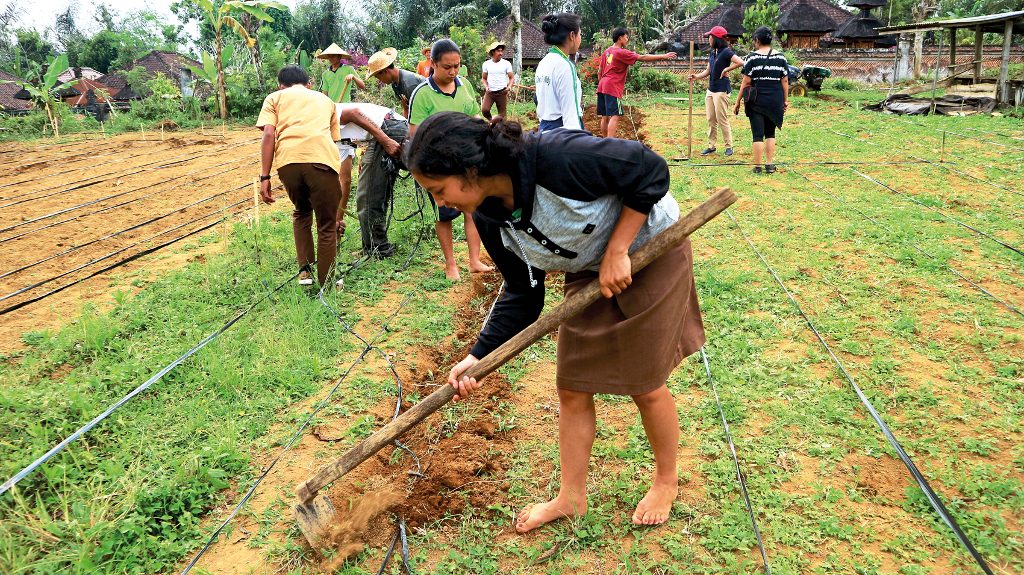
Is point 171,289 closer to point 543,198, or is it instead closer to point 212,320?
point 212,320

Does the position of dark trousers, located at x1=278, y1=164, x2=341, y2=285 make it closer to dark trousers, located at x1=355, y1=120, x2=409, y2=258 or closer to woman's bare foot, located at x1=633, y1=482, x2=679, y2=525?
dark trousers, located at x1=355, y1=120, x2=409, y2=258

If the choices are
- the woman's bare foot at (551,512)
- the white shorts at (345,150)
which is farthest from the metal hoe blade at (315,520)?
the white shorts at (345,150)

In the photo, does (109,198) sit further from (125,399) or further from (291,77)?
(125,399)

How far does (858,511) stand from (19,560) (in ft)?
9.67

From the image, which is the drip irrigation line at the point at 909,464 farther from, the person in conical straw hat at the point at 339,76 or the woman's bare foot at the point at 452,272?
the person in conical straw hat at the point at 339,76

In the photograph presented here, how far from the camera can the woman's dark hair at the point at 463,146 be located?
1.73 meters

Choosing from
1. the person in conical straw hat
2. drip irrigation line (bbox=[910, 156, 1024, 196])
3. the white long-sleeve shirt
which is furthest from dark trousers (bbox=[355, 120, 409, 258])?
drip irrigation line (bbox=[910, 156, 1024, 196])

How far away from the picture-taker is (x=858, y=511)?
238 cm

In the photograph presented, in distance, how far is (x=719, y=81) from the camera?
838 centimetres

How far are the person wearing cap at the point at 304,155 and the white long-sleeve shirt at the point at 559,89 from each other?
1805 mm

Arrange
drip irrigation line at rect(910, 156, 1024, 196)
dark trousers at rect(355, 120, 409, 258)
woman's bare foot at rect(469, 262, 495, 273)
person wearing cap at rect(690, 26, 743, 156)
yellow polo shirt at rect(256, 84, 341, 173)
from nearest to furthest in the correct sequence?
1. yellow polo shirt at rect(256, 84, 341, 173)
2. woman's bare foot at rect(469, 262, 495, 273)
3. dark trousers at rect(355, 120, 409, 258)
4. drip irrigation line at rect(910, 156, 1024, 196)
5. person wearing cap at rect(690, 26, 743, 156)

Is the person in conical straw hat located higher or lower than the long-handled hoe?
higher

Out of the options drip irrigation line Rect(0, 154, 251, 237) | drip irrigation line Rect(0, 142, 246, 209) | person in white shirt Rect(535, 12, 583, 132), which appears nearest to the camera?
person in white shirt Rect(535, 12, 583, 132)

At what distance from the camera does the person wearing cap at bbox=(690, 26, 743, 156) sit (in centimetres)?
808
